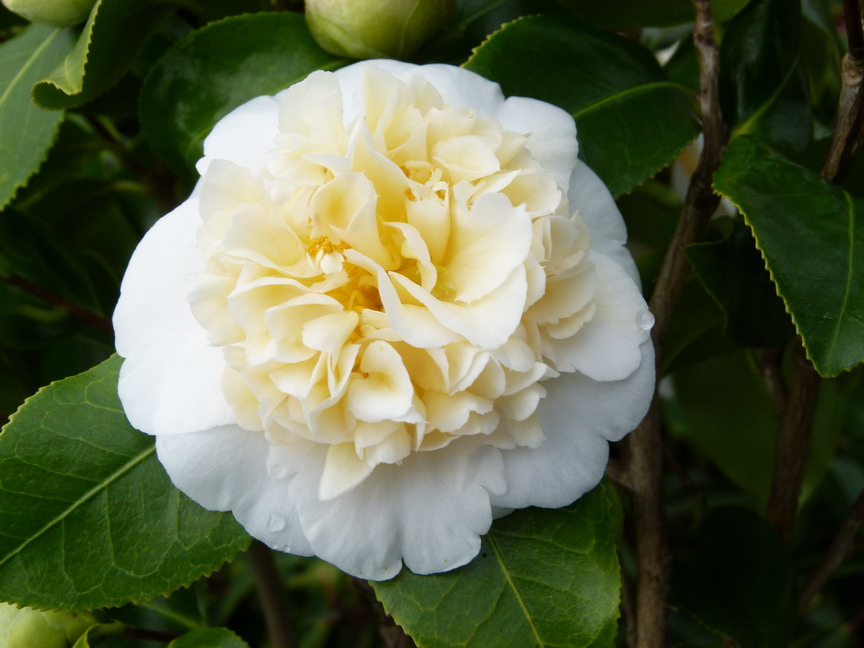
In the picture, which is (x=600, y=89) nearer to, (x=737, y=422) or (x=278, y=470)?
(x=278, y=470)

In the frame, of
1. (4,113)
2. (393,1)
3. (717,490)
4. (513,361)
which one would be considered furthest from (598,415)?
(717,490)

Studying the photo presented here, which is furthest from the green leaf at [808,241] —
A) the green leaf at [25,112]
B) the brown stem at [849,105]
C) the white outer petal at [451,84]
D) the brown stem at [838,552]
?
the green leaf at [25,112]

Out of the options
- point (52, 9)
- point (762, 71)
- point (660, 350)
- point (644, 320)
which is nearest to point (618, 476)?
point (660, 350)

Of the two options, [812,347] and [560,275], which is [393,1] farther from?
[812,347]

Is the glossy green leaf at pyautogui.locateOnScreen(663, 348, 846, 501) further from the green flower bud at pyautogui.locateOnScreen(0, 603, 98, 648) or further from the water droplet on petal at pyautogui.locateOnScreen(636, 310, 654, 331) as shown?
the green flower bud at pyautogui.locateOnScreen(0, 603, 98, 648)

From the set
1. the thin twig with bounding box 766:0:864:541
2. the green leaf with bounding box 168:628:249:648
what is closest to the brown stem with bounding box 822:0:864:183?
the thin twig with bounding box 766:0:864:541

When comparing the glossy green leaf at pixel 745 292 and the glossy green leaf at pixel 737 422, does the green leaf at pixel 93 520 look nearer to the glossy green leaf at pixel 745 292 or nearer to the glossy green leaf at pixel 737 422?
the glossy green leaf at pixel 745 292
